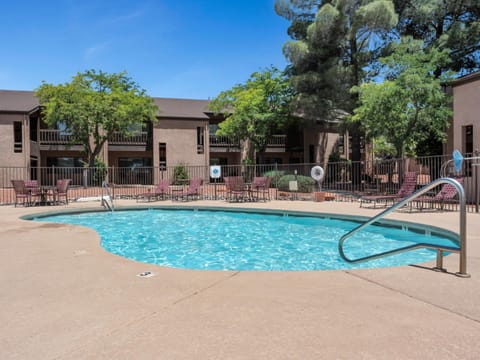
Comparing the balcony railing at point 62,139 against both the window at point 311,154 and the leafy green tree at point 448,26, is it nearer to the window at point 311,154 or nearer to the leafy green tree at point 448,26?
the window at point 311,154

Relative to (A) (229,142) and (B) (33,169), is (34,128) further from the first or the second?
(A) (229,142)

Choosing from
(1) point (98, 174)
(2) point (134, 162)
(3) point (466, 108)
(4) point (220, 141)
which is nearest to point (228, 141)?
(4) point (220, 141)

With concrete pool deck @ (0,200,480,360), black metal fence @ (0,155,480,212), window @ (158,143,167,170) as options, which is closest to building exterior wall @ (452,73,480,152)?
black metal fence @ (0,155,480,212)

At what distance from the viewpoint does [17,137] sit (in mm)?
26344

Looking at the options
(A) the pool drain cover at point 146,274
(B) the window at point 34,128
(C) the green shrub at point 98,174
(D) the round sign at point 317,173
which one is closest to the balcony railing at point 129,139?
(C) the green shrub at point 98,174

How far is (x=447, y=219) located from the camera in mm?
9492

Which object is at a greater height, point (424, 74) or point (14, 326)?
point (424, 74)

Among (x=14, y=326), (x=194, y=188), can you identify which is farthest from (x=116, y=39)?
(x=14, y=326)

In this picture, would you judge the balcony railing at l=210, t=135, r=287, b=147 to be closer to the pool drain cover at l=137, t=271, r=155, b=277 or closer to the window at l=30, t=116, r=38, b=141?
the window at l=30, t=116, r=38, b=141

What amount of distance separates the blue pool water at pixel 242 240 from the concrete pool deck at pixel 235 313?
2441 millimetres

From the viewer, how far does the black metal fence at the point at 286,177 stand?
17253 mm

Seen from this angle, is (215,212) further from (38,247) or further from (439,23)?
(439,23)

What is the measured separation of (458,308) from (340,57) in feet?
73.7

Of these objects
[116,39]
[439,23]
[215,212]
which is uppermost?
[439,23]
